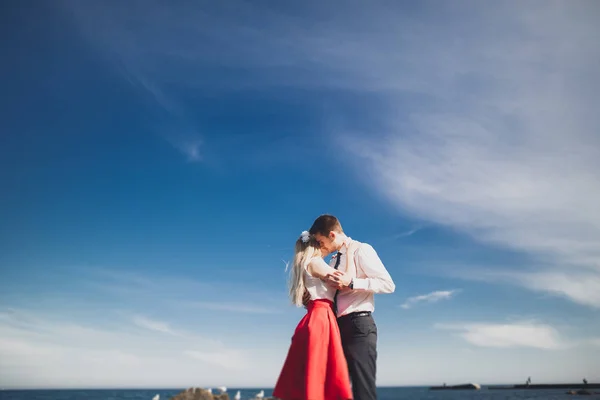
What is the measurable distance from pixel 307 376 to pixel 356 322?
2.52 ft

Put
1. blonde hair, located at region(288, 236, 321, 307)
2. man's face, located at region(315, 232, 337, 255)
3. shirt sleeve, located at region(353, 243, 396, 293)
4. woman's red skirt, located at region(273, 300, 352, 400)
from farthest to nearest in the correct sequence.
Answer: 1. man's face, located at region(315, 232, 337, 255)
2. blonde hair, located at region(288, 236, 321, 307)
3. shirt sleeve, located at region(353, 243, 396, 293)
4. woman's red skirt, located at region(273, 300, 352, 400)

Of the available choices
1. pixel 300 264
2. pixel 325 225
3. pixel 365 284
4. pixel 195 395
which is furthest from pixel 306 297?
pixel 195 395

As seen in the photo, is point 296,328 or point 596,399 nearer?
point 296,328

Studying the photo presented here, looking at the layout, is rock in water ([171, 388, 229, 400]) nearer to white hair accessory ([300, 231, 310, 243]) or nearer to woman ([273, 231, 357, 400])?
woman ([273, 231, 357, 400])

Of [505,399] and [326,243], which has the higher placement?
[326,243]

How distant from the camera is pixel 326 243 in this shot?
498 cm

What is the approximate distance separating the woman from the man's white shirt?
10cm

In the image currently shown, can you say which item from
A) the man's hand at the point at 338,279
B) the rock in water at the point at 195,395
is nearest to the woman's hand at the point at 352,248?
the man's hand at the point at 338,279

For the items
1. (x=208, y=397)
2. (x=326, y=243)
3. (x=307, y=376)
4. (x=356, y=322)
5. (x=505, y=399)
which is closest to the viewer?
(x=307, y=376)

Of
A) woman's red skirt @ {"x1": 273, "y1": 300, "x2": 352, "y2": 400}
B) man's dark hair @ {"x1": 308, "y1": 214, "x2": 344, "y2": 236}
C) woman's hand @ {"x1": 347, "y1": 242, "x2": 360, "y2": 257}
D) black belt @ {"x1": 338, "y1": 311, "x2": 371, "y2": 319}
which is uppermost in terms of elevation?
man's dark hair @ {"x1": 308, "y1": 214, "x2": 344, "y2": 236}

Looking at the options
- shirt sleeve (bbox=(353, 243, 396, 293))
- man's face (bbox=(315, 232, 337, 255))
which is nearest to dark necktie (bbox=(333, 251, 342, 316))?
man's face (bbox=(315, 232, 337, 255))

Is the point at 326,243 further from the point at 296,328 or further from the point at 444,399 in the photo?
the point at 444,399

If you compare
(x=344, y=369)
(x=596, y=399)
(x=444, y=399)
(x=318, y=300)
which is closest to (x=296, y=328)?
(x=318, y=300)

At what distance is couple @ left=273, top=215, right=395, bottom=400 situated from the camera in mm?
4324
